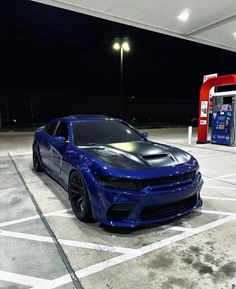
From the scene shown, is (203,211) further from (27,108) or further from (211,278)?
(27,108)

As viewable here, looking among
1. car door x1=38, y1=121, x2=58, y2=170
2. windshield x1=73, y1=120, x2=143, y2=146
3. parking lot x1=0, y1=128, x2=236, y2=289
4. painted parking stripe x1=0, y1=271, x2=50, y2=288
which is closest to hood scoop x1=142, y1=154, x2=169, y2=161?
parking lot x1=0, y1=128, x2=236, y2=289

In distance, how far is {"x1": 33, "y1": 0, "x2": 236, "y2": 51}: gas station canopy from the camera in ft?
29.2

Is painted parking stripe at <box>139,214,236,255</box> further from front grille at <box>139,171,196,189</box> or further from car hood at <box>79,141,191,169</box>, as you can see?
car hood at <box>79,141,191,169</box>

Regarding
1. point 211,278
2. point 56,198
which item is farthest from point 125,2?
point 211,278

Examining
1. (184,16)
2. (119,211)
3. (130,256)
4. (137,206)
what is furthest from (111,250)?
(184,16)

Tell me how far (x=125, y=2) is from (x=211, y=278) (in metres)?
8.87

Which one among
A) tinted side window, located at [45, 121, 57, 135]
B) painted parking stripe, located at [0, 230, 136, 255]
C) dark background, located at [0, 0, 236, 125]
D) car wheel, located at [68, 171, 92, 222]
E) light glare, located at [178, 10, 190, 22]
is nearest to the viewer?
painted parking stripe, located at [0, 230, 136, 255]

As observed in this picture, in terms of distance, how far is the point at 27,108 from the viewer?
104 feet

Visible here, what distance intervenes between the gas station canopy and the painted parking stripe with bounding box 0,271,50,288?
336 inches

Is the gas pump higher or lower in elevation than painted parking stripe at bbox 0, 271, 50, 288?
higher

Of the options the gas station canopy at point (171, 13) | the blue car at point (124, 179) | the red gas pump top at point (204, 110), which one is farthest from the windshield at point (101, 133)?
the red gas pump top at point (204, 110)

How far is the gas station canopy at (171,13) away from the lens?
8.91 meters

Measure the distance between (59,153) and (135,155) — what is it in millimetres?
1526

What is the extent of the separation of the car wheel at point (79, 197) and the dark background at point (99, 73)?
2455cm
